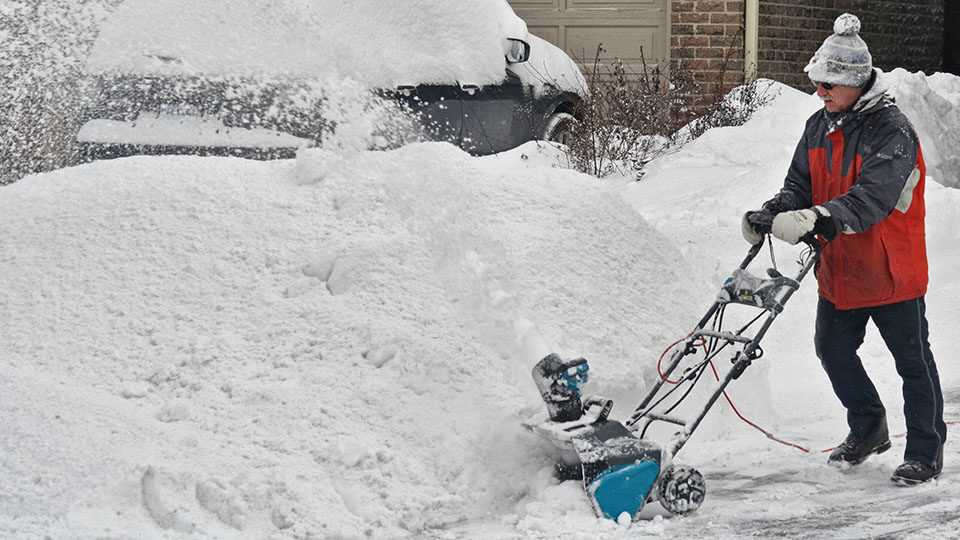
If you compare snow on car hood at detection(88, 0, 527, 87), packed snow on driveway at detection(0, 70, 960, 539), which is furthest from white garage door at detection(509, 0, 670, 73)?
packed snow on driveway at detection(0, 70, 960, 539)

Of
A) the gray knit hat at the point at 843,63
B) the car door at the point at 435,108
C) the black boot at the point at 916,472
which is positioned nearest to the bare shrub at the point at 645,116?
the car door at the point at 435,108

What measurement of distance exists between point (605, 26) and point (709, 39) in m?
1.09

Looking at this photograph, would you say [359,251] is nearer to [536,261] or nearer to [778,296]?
[536,261]

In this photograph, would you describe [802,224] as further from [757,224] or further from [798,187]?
[798,187]

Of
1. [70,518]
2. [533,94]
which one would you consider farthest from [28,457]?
[533,94]

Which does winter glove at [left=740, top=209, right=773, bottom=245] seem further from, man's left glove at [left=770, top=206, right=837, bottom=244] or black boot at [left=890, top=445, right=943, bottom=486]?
black boot at [left=890, top=445, right=943, bottom=486]

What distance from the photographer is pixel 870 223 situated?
4340 mm

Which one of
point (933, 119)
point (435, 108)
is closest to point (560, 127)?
point (435, 108)

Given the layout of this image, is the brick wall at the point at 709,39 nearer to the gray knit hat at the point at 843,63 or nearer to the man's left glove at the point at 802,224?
the gray knit hat at the point at 843,63

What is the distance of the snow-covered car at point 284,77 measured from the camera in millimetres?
6914

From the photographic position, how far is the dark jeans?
4.57 metres

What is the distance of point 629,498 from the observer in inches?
159

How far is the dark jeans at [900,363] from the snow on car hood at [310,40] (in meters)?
3.53

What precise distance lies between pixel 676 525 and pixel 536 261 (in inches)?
60.0
